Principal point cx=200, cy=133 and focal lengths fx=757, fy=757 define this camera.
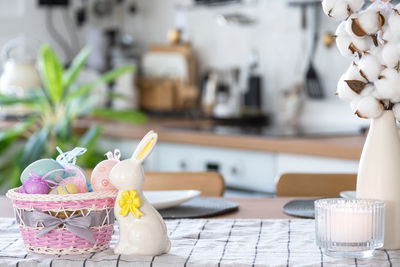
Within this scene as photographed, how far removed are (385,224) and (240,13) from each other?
2.71m

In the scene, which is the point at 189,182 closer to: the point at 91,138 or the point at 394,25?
the point at 394,25

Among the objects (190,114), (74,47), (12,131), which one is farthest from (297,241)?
(74,47)

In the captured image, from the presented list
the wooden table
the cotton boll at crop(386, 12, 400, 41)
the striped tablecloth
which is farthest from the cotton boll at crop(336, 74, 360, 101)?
the wooden table

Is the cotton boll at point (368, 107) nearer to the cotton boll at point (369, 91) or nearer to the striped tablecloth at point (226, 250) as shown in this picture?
the cotton boll at point (369, 91)

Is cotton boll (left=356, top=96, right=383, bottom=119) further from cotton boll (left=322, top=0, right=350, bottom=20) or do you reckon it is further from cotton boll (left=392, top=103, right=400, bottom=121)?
cotton boll (left=322, top=0, right=350, bottom=20)

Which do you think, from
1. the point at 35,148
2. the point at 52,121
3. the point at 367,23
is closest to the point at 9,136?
the point at 35,148

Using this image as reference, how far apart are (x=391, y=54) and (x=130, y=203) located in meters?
0.45

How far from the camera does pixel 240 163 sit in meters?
2.89

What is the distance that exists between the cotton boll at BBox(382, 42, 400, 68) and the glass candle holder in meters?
0.21

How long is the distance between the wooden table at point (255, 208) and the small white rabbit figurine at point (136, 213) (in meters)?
0.38

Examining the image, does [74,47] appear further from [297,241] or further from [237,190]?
[297,241]

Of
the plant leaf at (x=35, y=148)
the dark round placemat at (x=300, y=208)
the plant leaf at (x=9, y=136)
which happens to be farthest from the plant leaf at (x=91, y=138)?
the dark round placemat at (x=300, y=208)

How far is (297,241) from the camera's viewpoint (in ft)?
3.92

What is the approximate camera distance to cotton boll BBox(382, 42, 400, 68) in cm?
113
